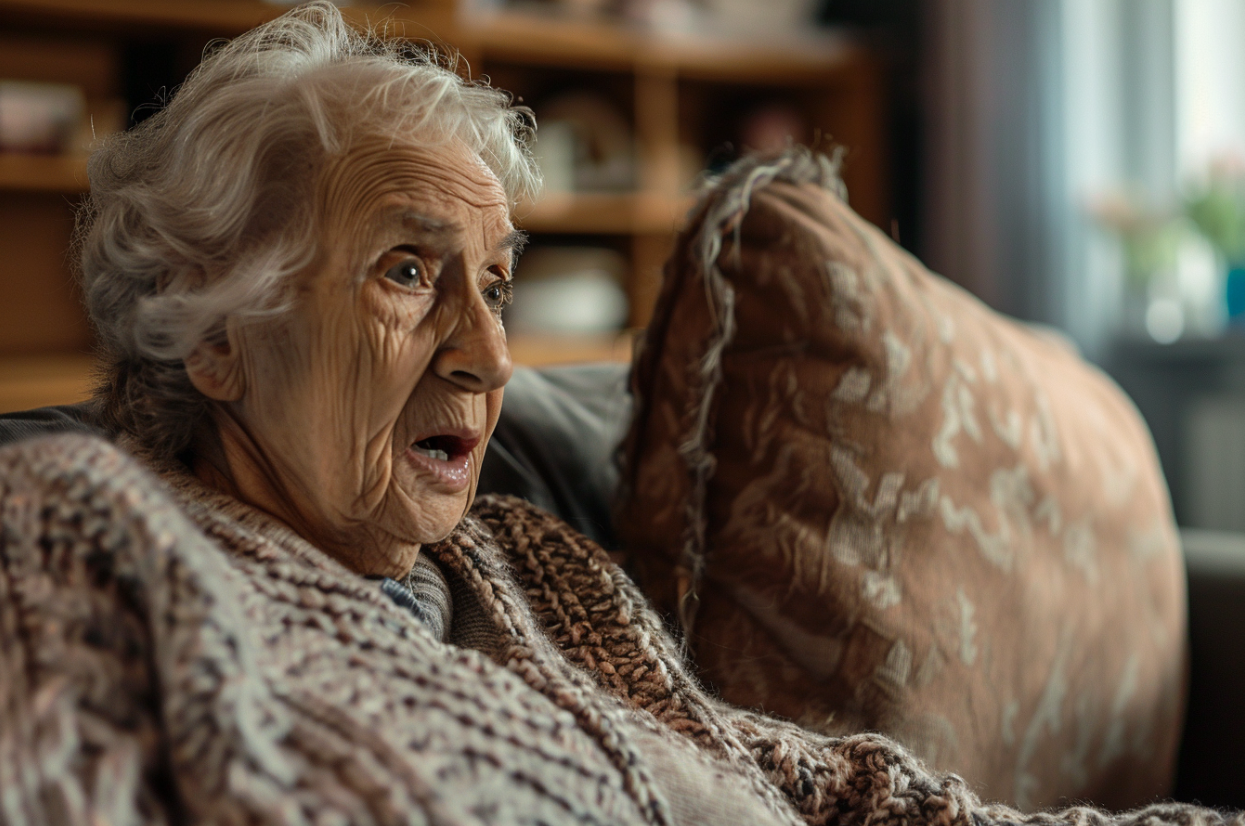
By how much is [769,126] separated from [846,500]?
2814mm

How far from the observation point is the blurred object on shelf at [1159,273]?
2936 millimetres

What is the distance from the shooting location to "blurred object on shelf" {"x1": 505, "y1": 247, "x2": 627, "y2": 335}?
3221mm

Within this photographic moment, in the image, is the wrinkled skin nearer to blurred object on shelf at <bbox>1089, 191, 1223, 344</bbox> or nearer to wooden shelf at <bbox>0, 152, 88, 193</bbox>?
wooden shelf at <bbox>0, 152, 88, 193</bbox>

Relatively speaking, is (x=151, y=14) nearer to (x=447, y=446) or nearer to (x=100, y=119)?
(x=100, y=119)

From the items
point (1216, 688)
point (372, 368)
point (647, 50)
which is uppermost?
point (647, 50)

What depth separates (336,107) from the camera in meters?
0.79

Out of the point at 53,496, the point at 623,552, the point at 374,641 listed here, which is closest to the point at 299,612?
the point at 374,641

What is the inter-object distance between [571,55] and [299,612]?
2.87 meters

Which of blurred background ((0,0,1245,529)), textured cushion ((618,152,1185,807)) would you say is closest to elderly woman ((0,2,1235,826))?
textured cushion ((618,152,1185,807))

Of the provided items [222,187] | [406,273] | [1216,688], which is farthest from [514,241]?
[1216,688]

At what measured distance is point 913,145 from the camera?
364 cm

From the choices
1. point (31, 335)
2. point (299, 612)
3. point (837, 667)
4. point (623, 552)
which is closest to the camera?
point (299, 612)

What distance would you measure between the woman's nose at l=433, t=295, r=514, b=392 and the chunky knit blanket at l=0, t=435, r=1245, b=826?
0.18 m

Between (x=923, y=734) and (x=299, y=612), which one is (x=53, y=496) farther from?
(x=923, y=734)
